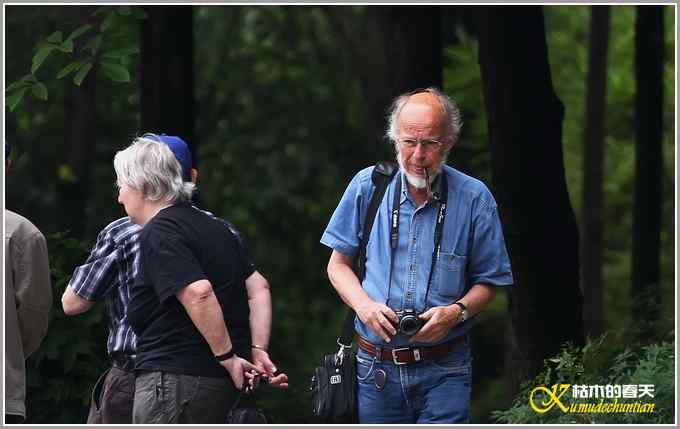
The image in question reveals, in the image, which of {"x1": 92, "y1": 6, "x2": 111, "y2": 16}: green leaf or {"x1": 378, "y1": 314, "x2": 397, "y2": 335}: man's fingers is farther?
{"x1": 92, "y1": 6, "x2": 111, "y2": 16}: green leaf

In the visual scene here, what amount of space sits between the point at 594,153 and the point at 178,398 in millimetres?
7059

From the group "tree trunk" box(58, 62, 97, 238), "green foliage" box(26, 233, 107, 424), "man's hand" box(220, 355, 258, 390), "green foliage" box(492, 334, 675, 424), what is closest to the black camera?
"man's hand" box(220, 355, 258, 390)

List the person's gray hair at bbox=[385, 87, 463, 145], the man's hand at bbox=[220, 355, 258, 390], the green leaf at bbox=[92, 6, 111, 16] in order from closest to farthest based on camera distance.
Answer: the man's hand at bbox=[220, 355, 258, 390], the person's gray hair at bbox=[385, 87, 463, 145], the green leaf at bbox=[92, 6, 111, 16]

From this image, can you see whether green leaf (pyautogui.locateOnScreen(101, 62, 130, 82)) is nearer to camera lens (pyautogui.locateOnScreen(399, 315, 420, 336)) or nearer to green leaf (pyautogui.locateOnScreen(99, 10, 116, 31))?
green leaf (pyautogui.locateOnScreen(99, 10, 116, 31))

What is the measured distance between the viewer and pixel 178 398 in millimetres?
4996

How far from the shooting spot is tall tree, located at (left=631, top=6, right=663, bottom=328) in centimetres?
1087

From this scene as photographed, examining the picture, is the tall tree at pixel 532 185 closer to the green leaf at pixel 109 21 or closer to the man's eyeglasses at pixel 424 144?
the green leaf at pixel 109 21

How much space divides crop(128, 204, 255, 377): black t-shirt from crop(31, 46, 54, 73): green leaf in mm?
2347

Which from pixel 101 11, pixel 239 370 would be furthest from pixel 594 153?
pixel 239 370

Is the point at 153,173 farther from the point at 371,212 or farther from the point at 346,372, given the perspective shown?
the point at 346,372

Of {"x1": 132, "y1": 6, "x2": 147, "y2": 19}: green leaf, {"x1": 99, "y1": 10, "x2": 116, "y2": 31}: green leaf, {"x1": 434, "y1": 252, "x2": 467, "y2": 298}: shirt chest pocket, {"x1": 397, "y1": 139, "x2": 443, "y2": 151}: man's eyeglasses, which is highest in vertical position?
{"x1": 132, "y1": 6, "x2": 147, "y2": 19}: green leaf

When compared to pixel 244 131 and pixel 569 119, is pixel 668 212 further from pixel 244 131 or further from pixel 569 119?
pixel 244 131

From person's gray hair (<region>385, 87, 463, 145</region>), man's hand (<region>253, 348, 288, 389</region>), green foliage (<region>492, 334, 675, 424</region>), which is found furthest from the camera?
green foliage (<region>492, 334, 675, 424</region>)

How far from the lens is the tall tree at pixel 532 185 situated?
7359mm
